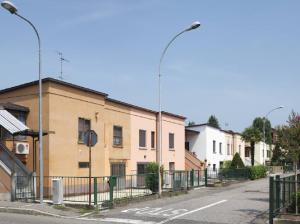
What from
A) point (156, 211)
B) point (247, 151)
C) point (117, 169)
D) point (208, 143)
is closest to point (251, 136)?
point (247, 151)

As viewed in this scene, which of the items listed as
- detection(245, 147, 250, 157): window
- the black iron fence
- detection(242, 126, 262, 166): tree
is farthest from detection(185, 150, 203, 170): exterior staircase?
detection(245, 147, 250, 157): window

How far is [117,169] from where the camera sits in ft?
106

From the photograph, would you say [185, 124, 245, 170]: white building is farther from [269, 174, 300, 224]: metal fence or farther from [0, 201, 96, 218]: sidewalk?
[269, 174, 300, 224]: metal fence

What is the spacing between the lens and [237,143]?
71000 mm

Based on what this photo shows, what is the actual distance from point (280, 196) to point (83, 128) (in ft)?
47.4

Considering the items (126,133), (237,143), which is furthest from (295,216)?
(237,143)

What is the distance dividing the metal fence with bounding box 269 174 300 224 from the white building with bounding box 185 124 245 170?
36.2m

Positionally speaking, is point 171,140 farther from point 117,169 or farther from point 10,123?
point 10,123

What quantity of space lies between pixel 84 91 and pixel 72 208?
383 inches

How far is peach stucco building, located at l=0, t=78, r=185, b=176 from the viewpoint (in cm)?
2452

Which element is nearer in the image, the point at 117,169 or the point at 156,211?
the point at 156,211

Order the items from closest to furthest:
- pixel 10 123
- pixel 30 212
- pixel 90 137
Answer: pixel 30 212 → pixel 90 137 → pixel 10 123

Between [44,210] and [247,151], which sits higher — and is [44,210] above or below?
above

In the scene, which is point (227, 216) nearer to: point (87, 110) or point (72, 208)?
point (72, 208)
